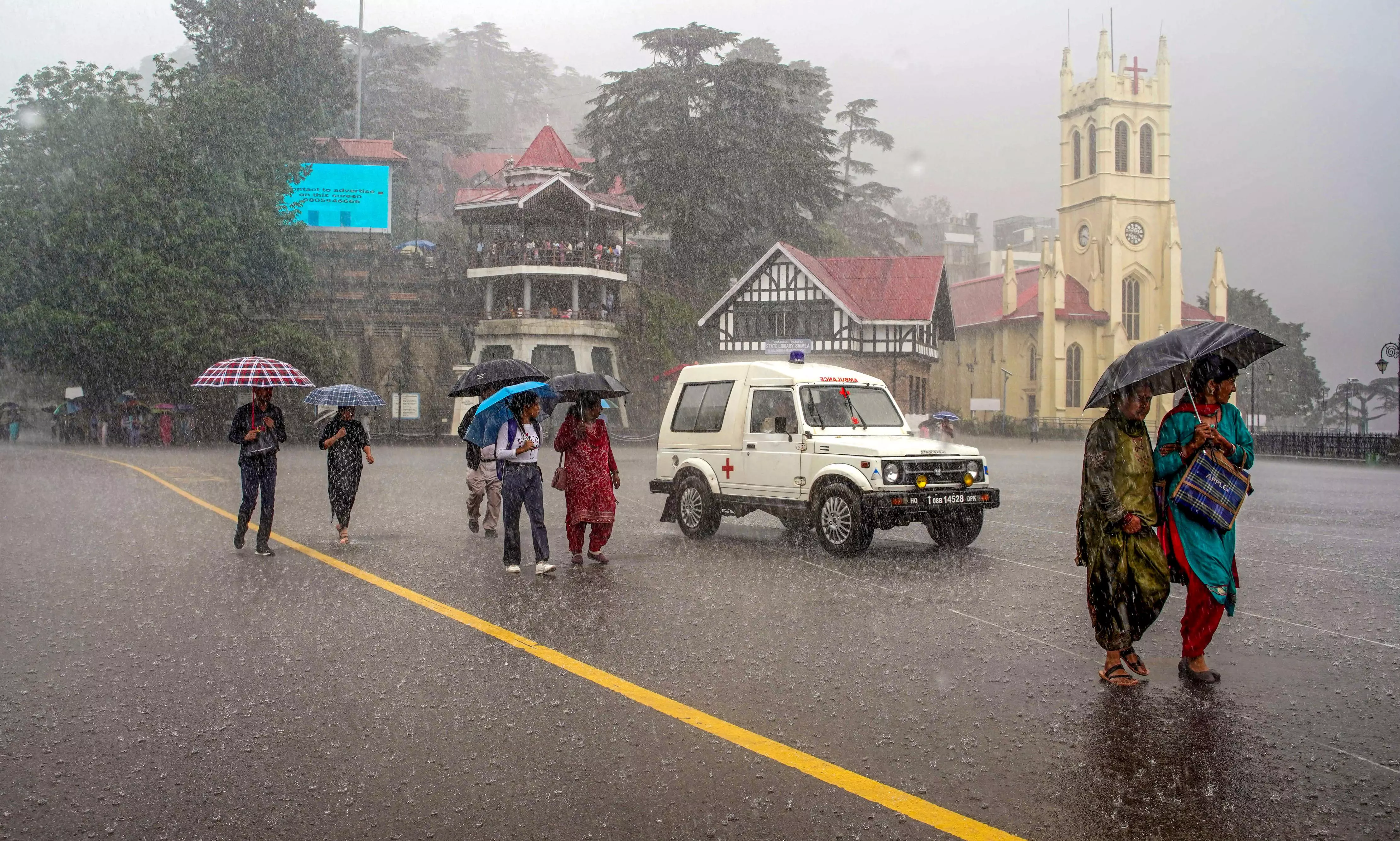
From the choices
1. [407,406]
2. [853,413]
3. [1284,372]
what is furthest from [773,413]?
[1284,372]

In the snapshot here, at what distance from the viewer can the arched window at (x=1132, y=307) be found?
234ft

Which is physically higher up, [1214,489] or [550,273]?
[550,273]

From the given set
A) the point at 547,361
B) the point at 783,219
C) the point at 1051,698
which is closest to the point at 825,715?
the point at 1051,698

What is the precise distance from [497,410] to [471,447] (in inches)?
108

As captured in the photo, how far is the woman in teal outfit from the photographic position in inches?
234

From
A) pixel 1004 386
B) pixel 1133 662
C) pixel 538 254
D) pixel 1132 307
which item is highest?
pixel 1132 307

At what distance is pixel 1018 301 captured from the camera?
75.8 m

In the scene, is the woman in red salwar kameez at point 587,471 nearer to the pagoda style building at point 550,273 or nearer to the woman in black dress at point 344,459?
the woman in black dress at point 344,459

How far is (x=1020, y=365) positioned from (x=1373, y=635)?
66598 millimetres

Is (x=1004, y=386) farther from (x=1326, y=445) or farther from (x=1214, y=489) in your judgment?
(x=1214, y=489)

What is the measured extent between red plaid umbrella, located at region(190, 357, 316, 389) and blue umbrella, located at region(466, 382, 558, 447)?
6.88ft

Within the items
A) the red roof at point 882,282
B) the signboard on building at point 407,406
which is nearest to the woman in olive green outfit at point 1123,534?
the signboard on building at point 407,406

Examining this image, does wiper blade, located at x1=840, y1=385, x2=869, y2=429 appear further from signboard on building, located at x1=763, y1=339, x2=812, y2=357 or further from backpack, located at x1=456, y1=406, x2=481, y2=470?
signboard on building, located at x1=763, y1=339, x2=812, y2=357

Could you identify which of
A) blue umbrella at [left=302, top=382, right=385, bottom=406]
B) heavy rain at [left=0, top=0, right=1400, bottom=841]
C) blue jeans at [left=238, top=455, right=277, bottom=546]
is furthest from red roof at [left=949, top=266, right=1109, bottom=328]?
blue jeans at [left=238, top=455, right=277, bottom=546]
